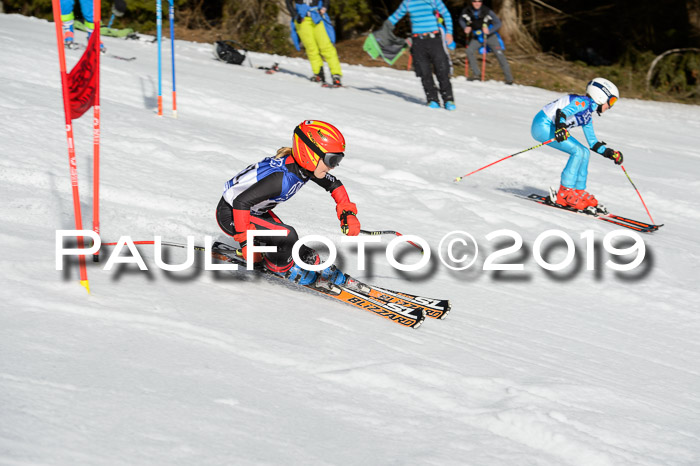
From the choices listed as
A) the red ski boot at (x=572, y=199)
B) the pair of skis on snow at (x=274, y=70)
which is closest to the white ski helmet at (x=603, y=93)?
the red ski boot at (x=572, y=199)

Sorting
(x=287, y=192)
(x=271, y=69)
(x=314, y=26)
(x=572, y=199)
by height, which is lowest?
(x=572, y=199)

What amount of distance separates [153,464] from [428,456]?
113cm

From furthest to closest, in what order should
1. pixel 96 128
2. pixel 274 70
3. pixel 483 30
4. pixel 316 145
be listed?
pixel 483 30
pixel 274 70
pixel 316 145
pixel 96 128

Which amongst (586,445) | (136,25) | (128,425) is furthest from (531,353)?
(136,25)

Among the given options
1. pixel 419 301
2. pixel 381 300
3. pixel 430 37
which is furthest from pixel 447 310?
pixel 430 37

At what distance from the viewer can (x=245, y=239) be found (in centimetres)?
455

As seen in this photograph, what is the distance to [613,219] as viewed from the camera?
7.88 m

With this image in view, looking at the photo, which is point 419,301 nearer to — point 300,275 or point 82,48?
point 300,275

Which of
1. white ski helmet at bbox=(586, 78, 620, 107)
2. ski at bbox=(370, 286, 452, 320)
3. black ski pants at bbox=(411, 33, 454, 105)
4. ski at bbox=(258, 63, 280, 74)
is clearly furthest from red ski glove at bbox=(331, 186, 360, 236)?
ski at bbox=(258, 63, 280, 74)

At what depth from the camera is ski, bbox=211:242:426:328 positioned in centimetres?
466

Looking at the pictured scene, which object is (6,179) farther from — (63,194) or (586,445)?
(586,445)
